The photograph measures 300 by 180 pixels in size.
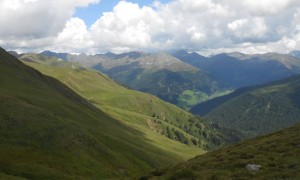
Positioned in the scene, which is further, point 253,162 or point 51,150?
point 51,150

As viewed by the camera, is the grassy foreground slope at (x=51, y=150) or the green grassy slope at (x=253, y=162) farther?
the grassy foreground slope at (x=51, y=150)

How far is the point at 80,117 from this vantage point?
451 ft

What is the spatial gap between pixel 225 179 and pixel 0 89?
335ft

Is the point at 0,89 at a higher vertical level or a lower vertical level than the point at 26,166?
higher

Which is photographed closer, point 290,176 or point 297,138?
point 290,176

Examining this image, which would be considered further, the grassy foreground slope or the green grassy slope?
the grassy foreground slope

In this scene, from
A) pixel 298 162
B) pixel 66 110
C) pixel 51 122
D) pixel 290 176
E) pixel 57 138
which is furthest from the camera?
pixel 66 110

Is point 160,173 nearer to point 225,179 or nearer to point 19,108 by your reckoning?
point 225,179

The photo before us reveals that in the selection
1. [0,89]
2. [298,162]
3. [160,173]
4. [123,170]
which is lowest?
[123,170]

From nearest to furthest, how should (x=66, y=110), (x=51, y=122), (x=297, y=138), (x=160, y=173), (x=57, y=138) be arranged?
(x=160, y=173) → (x=297, y=138) → (x=57, y=138) → (x=51, y=122) → (x=66, y=110)

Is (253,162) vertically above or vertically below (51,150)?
above

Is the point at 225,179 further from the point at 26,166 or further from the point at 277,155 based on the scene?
the point at 26,166

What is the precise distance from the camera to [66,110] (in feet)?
438

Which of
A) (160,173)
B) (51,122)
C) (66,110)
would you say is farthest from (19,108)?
(160,173)
